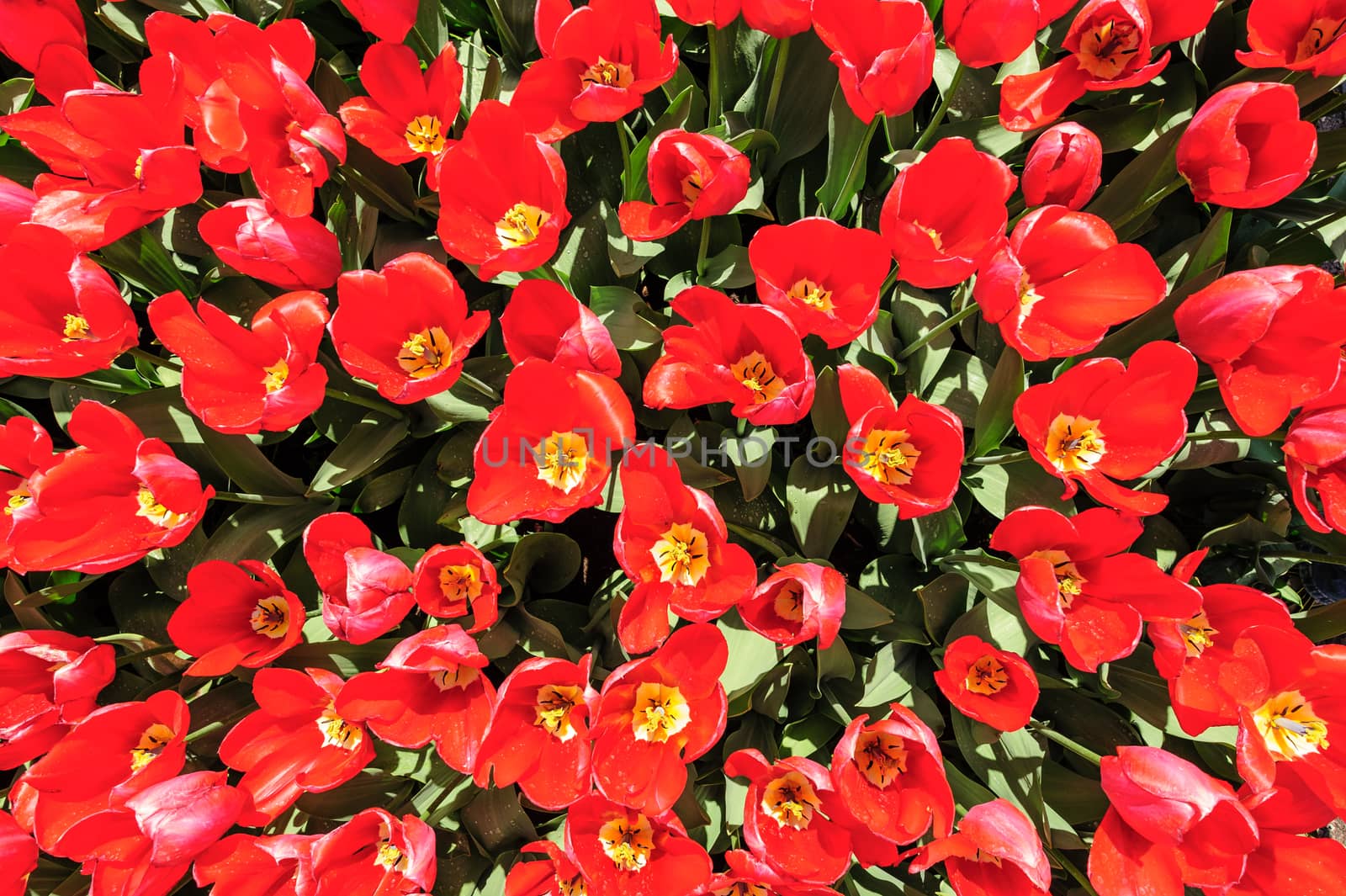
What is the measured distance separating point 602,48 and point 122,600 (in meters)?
1.60

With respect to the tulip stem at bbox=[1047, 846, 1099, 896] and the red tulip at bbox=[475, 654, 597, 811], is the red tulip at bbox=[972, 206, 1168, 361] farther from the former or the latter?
the tulip stem at bbox=[1047, 846, 1099, 896]

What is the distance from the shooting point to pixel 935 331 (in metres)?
1.44

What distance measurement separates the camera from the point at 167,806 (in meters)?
1.21

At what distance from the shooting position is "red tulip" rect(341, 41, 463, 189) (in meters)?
1.40

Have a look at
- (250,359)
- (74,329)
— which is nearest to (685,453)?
(250,359)

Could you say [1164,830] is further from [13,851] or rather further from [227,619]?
[13,851]

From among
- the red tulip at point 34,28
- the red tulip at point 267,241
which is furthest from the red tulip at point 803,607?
the red tulip at point 34,28

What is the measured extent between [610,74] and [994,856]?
4.89 feet

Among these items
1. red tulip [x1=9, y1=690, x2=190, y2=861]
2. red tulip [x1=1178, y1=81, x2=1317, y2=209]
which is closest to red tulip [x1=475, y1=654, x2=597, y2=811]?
red tulip [x1=9, y1=690, x2=190, y2=861]

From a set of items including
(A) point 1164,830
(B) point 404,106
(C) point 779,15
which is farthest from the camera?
(B) point 404,106

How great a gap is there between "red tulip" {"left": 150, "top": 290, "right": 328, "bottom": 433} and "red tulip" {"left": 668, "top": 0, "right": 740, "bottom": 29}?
30.4 inches

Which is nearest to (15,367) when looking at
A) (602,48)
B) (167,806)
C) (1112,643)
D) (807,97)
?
(167,806)

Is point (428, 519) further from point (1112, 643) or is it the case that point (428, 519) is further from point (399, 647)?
point (1112, 643)

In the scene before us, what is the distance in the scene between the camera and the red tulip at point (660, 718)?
1.16 meters
